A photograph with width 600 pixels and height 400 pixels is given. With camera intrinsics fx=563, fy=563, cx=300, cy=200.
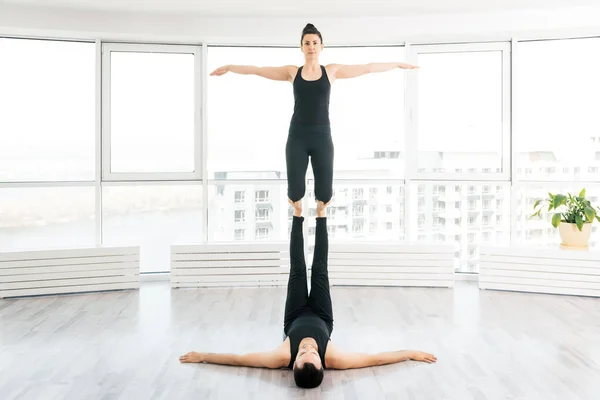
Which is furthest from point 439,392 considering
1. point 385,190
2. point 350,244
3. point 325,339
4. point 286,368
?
point 385,190

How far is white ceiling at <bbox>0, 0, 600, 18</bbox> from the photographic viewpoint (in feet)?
16.7

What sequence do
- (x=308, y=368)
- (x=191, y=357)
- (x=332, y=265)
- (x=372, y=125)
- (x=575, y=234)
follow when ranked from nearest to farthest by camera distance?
(x=308, y=368)
(x=191, y=357)
(x=575, y=234)
(x=332, y=265)
(x=372, y=125)

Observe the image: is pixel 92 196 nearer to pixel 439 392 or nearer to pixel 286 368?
pixel 286 368

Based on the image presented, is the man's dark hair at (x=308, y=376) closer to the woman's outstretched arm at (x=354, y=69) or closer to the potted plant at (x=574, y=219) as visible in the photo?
the woman's outstretched arm at (x=354, y=69)

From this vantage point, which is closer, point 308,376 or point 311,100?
point 308,376

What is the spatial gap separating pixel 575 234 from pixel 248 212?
321 centimetres

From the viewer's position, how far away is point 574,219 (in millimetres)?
5215

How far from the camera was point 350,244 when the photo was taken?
5.60m

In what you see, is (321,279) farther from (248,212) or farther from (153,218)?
(153,218)

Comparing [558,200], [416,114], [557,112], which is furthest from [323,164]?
[557,112]

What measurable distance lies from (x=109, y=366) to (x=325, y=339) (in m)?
1.25

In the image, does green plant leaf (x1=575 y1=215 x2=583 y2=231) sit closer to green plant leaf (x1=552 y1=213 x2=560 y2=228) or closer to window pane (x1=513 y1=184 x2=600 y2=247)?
green plant leaf (x1=552 y1=213 x2=560 y2=228)

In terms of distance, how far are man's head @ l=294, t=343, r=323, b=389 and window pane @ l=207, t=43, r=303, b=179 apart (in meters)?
3.34

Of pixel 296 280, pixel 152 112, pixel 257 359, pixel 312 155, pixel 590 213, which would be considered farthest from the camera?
pixel 152 112
